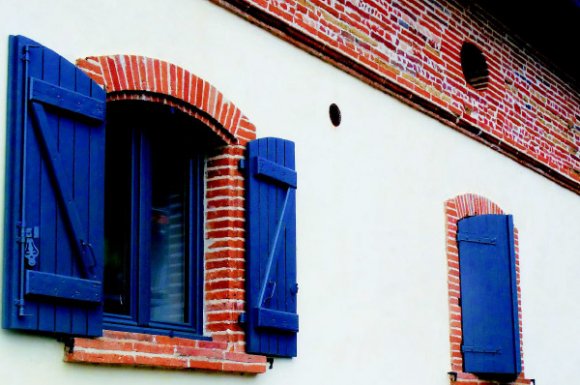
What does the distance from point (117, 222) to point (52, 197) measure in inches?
35.0

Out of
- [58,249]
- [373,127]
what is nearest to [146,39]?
[58,249]

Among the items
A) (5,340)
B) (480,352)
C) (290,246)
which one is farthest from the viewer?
(480,352)

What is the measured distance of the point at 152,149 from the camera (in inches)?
272

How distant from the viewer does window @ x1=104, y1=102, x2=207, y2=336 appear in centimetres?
657

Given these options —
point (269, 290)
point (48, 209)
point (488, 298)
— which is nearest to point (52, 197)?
point (48, 209)

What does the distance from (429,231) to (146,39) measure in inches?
137

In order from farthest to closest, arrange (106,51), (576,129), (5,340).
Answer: (576,129), (106,51), (5,340)

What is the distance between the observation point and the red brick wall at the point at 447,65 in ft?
26.8

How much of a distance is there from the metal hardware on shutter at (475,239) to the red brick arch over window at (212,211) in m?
2.82

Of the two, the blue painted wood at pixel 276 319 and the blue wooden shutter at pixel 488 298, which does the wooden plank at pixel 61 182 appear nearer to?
the blue painted wood at pixel 276 319

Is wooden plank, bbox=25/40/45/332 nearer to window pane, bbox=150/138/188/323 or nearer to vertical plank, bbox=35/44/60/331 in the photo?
vertical plank, bbox=35/44/60/331

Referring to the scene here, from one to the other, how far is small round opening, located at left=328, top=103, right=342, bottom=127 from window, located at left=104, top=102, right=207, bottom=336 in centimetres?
136

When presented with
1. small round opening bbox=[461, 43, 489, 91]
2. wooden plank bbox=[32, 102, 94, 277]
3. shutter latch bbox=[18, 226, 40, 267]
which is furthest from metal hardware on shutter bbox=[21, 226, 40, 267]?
small round opening bbox=[461, 43, 489, 91]

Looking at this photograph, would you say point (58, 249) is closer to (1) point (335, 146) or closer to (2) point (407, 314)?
(1) point (335, 146)
